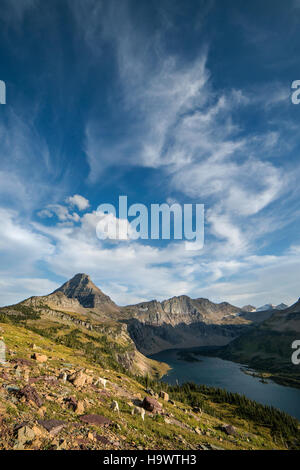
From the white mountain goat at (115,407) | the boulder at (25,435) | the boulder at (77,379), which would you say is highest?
the boulder at (25,435)

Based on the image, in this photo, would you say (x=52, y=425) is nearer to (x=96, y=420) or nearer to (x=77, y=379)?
(x=96, y=420)

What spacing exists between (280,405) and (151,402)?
18253cm

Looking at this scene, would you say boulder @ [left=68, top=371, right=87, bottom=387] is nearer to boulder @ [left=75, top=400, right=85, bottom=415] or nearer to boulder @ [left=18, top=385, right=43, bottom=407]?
boulder @ [left=75, top=400, right=85, bottom=415]

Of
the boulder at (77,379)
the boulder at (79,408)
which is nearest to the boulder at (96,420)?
the boulder at (79,408)

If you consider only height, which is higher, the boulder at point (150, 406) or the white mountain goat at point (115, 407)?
the white mountain goat at point (115, 407)

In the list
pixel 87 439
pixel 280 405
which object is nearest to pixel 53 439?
pixel 87 439

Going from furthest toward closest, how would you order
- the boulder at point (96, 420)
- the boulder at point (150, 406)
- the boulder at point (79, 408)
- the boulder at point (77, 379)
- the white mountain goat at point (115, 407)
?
the boulder at point (150, 406), the boulder at point (77, 379), the white mountain goat at point (115, 407), the boulder at point (79, 408), the boulder at point (96, 420)

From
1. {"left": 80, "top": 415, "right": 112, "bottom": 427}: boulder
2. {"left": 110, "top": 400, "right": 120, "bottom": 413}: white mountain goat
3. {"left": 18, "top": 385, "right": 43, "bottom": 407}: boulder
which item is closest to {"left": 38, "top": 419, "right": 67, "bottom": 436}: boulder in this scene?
{"left": 80, "top": 415, "right": 112, "bottom": 427}: boulder

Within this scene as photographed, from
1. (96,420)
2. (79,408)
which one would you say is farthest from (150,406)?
(79,408)

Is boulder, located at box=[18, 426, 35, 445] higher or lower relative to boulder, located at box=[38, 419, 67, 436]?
higher

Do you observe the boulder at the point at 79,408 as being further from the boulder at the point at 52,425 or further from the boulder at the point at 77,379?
the boulder at the point at 77,379
